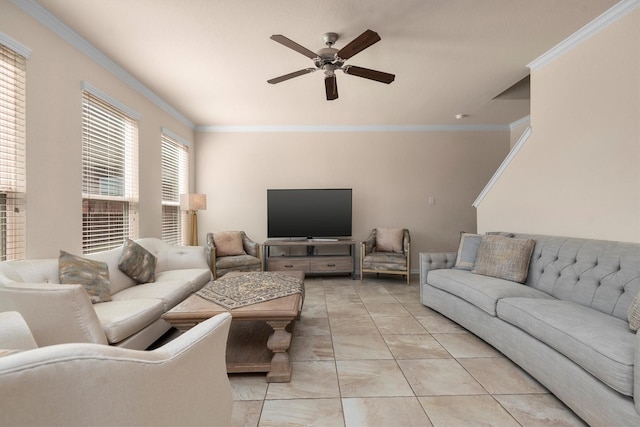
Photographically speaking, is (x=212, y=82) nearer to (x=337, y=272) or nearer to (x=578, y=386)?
(x=337, y=272)

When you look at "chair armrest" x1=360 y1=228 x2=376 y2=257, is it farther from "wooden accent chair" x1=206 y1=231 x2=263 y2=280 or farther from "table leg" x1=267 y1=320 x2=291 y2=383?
"table leg" x1=267 y1=320 x2=291 y2=383

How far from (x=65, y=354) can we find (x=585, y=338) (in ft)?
7.11

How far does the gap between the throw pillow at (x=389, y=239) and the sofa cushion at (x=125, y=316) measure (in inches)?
147

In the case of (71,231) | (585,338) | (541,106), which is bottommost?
(585,338)

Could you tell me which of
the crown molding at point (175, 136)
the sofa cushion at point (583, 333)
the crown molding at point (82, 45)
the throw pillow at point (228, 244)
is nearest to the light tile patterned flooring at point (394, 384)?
the sofa cushion at point (583, 333)

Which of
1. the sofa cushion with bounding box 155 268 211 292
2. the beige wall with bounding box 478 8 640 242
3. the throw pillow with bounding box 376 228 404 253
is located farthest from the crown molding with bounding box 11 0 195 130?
the beige wall with bounding box 478 8 640 242

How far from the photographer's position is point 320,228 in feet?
17.7

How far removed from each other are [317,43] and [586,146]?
2.54 metres

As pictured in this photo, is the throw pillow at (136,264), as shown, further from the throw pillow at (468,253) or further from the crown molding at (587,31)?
the crown molding at (587,31)

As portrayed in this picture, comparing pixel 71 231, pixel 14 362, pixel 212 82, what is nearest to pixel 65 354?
pixel 14 362

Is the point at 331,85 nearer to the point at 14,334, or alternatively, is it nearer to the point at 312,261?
the point at 14,334

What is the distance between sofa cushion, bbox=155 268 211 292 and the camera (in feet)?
10.3

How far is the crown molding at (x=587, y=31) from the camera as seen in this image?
2.38m

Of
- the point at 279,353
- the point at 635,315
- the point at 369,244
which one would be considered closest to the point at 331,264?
the point at 369,244
